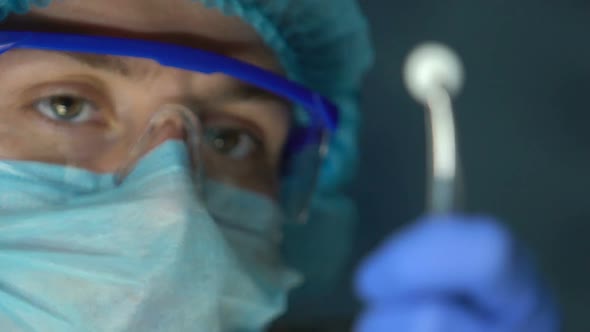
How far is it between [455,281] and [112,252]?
44cm

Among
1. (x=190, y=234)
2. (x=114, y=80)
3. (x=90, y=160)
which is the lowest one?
(x=190, y=234)

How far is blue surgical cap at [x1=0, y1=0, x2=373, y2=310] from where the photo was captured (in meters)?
1.18

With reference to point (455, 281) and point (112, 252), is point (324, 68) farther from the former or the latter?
point (455, 281)

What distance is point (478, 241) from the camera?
29.1 inches

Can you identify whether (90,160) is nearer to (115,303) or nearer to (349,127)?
(115,303)

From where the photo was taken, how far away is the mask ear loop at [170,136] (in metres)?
1.04

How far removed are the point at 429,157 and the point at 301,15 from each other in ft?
1.75

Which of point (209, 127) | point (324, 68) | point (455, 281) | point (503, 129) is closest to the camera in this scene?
point (455, 281)

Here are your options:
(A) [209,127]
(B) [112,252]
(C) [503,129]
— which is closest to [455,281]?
(B) [112,252]

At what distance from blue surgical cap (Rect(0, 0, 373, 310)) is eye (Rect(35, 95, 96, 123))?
0.13m

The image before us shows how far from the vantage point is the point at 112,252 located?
3.15 feet

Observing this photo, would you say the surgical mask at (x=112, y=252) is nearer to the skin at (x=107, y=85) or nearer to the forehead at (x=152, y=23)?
the skin at (x=107, y=85)

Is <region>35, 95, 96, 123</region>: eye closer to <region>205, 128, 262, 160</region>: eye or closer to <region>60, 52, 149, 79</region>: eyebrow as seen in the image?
<region>60, 52, 149, 79</region>: eyebrow

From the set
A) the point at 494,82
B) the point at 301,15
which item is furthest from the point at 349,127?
the point at 494,82
